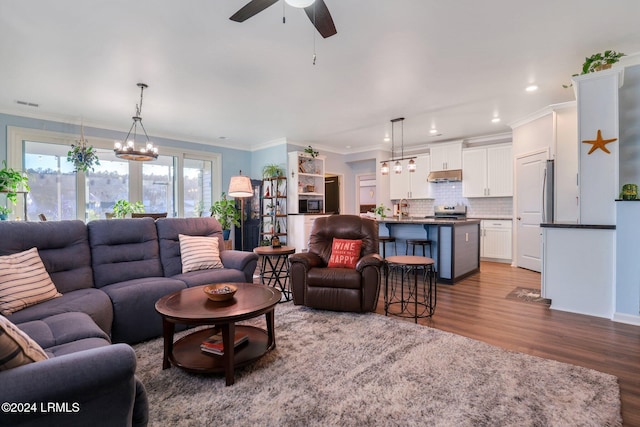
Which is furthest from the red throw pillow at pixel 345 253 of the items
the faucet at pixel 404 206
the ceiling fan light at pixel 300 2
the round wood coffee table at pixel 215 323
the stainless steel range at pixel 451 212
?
the faucet at pixel 404 206

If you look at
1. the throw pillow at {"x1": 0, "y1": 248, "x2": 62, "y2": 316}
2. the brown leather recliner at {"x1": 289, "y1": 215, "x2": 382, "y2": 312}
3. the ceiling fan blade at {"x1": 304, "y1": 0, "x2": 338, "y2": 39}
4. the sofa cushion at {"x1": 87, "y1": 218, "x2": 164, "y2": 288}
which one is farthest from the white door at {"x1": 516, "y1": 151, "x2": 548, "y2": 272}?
the throw pillow at {"x1": 0, "y1": 248, "x2": 62, "y2": 316}

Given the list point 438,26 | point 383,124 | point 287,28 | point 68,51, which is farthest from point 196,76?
point 383,124

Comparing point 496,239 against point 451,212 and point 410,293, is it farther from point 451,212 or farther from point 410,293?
point 410,293

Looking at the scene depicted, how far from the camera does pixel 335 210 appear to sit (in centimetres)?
892

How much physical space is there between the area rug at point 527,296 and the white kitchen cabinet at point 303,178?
4.56m

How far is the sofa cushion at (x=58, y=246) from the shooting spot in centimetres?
244

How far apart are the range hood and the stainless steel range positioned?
2.10ft

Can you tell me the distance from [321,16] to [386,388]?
2.54 metres

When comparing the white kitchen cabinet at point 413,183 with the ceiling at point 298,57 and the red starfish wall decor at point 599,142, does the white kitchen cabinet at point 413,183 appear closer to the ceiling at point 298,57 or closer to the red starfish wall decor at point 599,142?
the ceiling at point 298,57

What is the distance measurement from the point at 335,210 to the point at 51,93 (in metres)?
6.46

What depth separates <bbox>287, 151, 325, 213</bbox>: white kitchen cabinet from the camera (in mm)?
7121

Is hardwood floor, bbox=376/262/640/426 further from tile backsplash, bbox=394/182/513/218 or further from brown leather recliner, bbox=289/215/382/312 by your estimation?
tile backsplash, bbox=394/182/513/218

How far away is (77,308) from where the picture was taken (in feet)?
7.05

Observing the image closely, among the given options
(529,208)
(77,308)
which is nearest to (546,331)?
(529,208)
